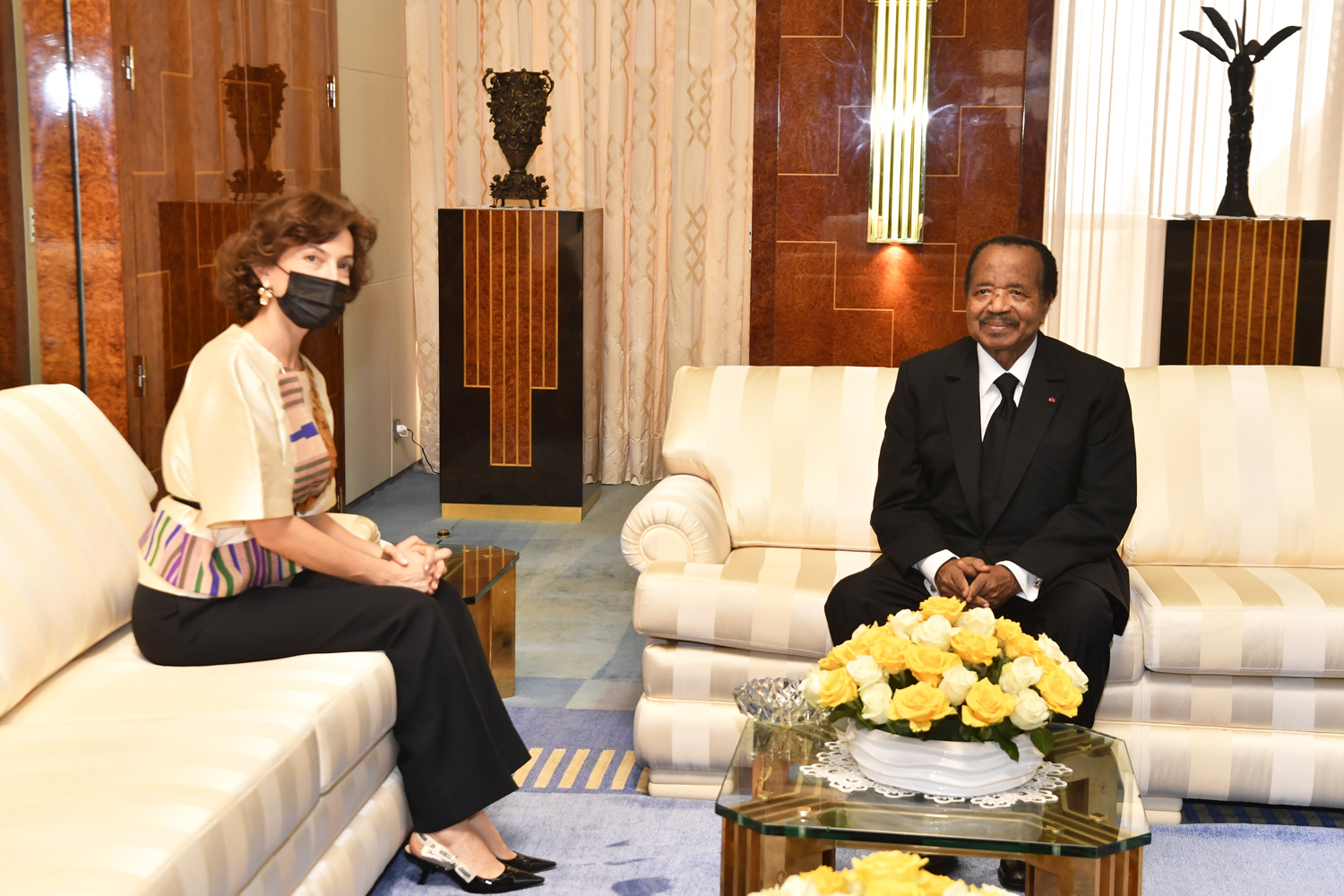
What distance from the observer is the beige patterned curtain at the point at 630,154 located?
582 cm

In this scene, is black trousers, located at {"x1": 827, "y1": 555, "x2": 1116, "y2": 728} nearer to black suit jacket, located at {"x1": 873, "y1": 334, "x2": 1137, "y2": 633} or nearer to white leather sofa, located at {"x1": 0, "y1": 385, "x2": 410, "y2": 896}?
black suit jacket, located at {"x1": 873, "y1": 334, "x2": 1137, "y2": 633}

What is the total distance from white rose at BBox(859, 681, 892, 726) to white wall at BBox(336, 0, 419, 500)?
3745mm

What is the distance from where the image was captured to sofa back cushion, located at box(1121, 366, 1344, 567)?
124 inches

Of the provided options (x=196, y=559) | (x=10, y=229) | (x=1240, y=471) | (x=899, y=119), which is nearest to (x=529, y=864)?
(x=196, y=559)

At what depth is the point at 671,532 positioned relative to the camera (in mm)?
3070

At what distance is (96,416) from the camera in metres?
2.67

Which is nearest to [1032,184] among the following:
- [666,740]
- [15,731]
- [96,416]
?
[666,740]

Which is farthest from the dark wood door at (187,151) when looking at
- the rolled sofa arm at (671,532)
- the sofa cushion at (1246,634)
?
the sofa cushion at (1246,634)

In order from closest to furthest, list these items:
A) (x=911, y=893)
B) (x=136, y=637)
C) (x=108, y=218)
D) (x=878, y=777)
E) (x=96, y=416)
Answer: (x=911, y=893)
(x=878, y=777)
(x=136, y=637)
(x=96, y=416)
(x=108, y=218)

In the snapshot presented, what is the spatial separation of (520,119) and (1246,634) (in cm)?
351

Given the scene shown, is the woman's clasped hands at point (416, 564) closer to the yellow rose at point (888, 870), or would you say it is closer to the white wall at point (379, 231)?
the yellow rose at point (888, 870)

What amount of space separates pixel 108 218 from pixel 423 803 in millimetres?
1611

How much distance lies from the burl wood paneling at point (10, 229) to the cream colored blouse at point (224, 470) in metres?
0.81

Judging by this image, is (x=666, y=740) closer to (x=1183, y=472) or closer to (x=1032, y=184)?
(x=1183, y=472)
